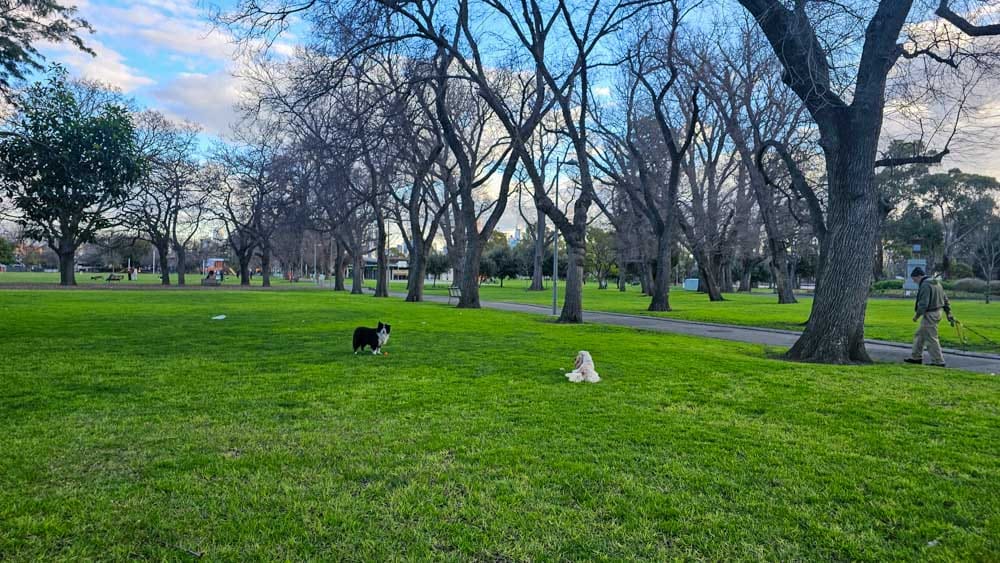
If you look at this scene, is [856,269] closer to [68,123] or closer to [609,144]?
[68,123]

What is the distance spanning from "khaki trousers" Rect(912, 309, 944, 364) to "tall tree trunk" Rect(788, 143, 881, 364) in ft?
3.85

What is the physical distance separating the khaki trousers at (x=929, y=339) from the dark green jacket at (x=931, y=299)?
3.9 inches

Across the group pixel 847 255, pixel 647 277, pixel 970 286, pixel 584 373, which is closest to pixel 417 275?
pixel 847 255

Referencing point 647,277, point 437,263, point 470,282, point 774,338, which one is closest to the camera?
point 774,338

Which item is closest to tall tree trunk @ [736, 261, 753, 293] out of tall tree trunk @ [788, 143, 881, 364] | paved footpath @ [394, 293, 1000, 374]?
paved footpath @ [394, 293, 1000, 374]

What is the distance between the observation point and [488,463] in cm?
424

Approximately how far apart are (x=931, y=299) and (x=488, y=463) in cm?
1004

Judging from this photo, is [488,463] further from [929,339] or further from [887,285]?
[887,285]

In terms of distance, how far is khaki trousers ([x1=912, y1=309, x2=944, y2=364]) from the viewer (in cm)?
1034

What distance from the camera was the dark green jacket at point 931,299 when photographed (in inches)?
407

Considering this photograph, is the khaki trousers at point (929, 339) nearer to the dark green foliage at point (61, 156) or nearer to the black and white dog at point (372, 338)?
the black and white dog at point (372, 338)

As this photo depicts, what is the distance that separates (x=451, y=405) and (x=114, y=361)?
5.90 m

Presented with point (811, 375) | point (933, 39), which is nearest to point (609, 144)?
point (933, 39)

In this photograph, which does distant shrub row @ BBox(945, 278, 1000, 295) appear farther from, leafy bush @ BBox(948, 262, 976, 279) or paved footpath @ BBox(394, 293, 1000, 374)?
paved footpath @ BBox(394, 293, 1000, 374)
